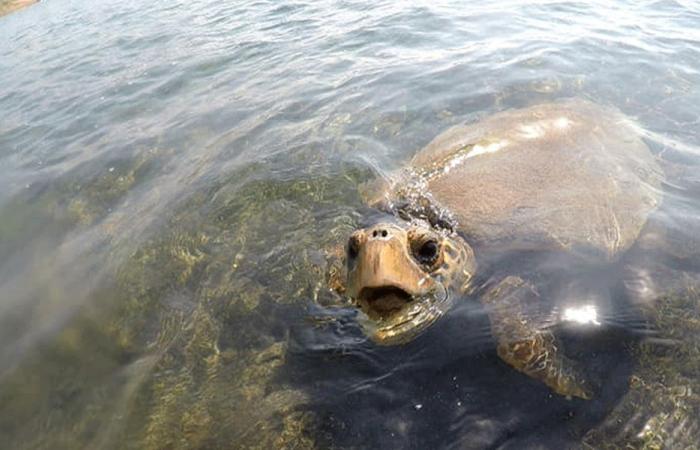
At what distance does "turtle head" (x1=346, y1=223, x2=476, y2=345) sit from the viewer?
3.36m

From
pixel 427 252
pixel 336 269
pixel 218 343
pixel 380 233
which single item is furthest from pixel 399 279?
pixel 218 343

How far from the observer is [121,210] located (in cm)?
610

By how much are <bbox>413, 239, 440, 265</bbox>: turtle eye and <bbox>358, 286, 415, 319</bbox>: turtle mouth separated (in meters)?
0.30

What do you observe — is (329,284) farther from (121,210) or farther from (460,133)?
(121,210)

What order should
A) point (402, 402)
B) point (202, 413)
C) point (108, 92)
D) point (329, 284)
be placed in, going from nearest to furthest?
point (402, 402) < point (202, 413) < point (329, 284) < point (108, 92)

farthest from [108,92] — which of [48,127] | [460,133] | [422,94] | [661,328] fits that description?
[661,328]

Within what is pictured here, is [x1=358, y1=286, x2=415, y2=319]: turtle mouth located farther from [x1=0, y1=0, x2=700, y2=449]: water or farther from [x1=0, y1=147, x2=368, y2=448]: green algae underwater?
[x1=0, y1=147, x2=368, y2=448]: green algae underwater

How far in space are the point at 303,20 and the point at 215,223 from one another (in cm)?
Result: 885

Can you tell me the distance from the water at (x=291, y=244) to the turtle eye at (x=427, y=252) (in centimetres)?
47

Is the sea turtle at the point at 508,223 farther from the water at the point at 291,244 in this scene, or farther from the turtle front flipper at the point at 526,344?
the water at the point at 291,244

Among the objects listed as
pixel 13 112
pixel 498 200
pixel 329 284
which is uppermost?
pixel 498 200

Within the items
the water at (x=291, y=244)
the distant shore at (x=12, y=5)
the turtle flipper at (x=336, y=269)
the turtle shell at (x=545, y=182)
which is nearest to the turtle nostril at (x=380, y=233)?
the turtle flipper at (x=336, y=269)

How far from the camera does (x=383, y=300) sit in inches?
140

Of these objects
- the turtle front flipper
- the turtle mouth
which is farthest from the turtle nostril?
the turtle front flipper
